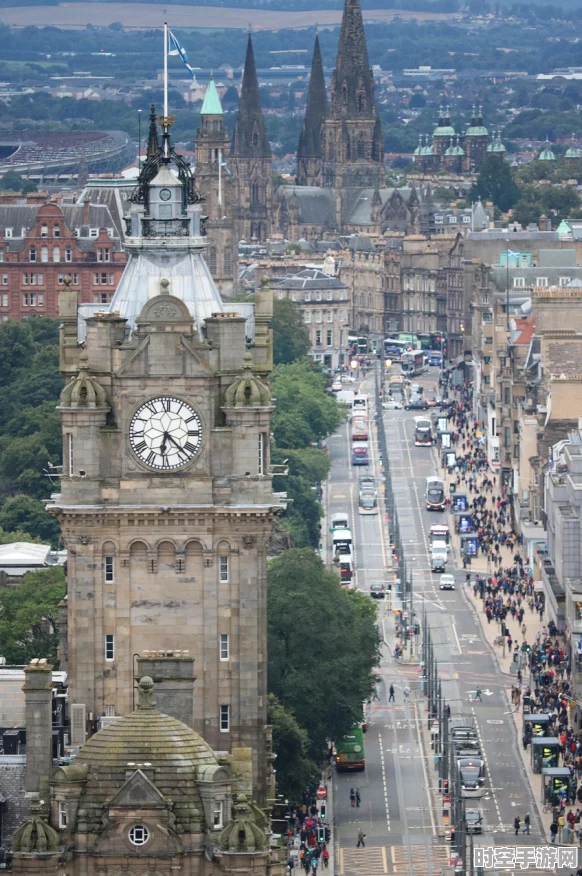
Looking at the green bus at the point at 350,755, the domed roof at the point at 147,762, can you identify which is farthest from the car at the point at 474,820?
the domed roof at the point at 147,762

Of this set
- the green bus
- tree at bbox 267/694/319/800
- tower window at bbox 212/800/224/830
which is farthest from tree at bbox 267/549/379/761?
tower window at bbox 212/800/224/830

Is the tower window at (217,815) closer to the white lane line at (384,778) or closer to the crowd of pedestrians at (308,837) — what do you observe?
the crowd of pedestrians at (308,837)

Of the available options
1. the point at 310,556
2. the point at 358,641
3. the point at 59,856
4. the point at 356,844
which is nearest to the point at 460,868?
the point at 356,844

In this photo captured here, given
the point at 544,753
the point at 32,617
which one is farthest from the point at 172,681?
the point at 544,753

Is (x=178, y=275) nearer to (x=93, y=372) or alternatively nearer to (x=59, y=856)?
(x=93, y=372)

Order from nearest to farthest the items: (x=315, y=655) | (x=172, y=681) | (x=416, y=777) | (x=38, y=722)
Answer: (x=38, y=722)
(x=172, y=681)
(x=315, y=655)
(x=416, y=777)

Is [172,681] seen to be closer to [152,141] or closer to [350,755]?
[152,141]

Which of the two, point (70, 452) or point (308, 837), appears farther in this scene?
point (308, 837)

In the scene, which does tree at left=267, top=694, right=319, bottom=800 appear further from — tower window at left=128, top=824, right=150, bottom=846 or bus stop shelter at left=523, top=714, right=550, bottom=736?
tower window at left=128, top=824, right=150, bottom=846
